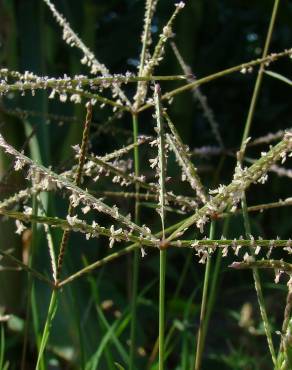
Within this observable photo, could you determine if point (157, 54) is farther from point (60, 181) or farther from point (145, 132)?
point (145, 132)

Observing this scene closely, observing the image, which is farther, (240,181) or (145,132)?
(145,132)

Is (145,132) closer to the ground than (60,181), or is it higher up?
higher up

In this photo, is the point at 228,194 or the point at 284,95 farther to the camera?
the point at 284,95

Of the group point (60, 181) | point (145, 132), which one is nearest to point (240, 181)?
point (60, 181)

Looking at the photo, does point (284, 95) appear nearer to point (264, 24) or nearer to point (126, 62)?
point (264, 24)

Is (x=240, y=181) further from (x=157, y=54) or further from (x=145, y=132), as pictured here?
(x=145, y=132)

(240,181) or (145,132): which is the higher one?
(145,132)

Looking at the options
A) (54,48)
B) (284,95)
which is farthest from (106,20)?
(284,95)

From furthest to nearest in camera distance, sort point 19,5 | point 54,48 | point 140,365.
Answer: point 54,48 < point 19,5 < point 140,365
